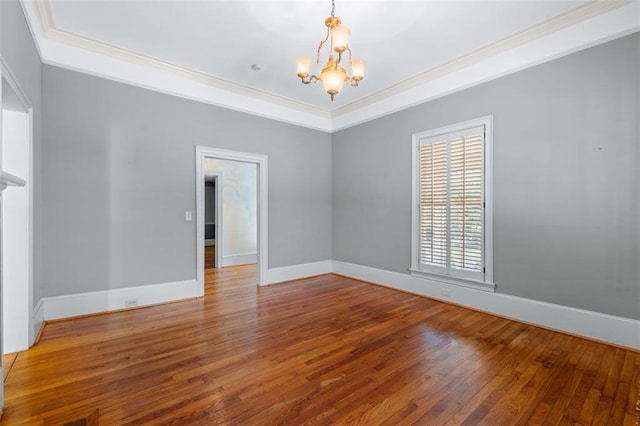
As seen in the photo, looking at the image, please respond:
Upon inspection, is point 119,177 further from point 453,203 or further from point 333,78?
point 453,203

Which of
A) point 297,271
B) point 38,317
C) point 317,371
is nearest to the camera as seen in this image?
point 317,371

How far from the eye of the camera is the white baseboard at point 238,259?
6824 mm

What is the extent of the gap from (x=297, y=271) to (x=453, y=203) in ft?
9.73

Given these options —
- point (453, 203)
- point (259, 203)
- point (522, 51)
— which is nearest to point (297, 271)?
point (259, 203)

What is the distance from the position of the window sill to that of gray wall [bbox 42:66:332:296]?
334cm

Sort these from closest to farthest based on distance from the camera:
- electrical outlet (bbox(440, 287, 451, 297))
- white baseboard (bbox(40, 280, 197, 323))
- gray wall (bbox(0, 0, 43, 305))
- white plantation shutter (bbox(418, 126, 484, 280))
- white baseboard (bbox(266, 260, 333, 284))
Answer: gray wall (bbox(0, 0, 43, 305)) → white baseboard (bbox(40, 280, 197, 323)) → white plantation shutter (bbox(418, 126, 484, 280)) → electrical outlet (bbox(440, 287, 451, 297)) → white baseboard (bbox(266, 260, 333, 284))

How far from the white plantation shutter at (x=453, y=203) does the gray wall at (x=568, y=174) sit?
0.75 ft

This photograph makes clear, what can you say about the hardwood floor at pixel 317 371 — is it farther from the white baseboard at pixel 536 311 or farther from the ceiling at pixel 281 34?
the ceiling at pixel 281 34

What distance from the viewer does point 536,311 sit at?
3.21 meters

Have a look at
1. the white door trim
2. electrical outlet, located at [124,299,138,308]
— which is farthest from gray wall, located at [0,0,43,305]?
the white door trim

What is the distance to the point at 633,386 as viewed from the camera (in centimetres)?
210

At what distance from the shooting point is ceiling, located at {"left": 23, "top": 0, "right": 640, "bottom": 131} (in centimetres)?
283

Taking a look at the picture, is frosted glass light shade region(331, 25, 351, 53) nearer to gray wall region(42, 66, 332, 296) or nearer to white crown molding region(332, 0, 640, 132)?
white crown molding region(332, 0, 640, 132)

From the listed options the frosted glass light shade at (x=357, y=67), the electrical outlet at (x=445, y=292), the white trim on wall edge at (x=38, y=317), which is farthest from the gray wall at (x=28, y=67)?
the electrical outlet at (x=445, y=292)
